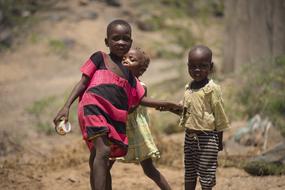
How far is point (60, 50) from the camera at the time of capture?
15.5 meters

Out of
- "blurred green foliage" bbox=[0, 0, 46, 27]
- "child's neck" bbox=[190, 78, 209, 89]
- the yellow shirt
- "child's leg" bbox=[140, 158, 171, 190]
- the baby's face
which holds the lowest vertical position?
"child's leg" bbox=[140, 158, 171, 190]

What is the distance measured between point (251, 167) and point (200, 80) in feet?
5.67

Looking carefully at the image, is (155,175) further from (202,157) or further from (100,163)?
(100,163)

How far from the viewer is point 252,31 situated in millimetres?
9297

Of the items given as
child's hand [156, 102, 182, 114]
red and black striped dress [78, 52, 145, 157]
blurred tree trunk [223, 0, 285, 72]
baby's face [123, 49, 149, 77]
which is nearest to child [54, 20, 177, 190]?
red and black striped dress [78, 52, 145, 157]

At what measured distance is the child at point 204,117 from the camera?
406 cm

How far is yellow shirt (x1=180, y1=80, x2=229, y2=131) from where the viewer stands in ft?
13.4

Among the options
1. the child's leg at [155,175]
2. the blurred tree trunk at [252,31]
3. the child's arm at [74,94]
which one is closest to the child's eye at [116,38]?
the child's arm at [74,94]

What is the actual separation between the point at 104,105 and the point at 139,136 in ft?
2.00

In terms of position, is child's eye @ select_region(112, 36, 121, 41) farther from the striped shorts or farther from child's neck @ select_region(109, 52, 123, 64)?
the striped shorts

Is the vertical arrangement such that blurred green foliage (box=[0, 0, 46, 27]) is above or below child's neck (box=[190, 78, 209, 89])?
above

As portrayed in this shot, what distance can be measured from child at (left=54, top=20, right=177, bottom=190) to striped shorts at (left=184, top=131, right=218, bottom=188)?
467 mm

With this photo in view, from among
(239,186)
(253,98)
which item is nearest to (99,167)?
(239,186)

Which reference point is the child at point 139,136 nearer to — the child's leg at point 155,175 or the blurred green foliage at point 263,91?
the child's leg at point 155,175
